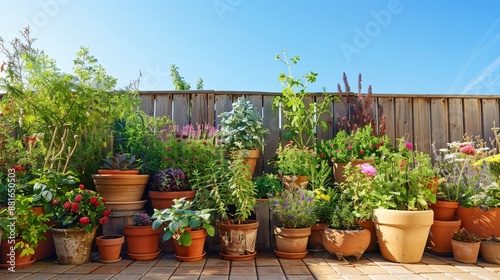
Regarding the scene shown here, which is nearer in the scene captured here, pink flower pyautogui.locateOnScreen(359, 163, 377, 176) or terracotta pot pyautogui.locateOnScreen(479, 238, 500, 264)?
terracotta pot pyautogui.locateOnScreen(479, 238, 500, 264)

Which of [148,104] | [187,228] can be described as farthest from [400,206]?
[148,104]

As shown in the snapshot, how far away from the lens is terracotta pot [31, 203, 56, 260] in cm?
339

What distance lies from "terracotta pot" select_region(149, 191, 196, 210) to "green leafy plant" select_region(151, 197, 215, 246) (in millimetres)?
328

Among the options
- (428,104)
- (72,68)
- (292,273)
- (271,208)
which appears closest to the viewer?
(292,273)

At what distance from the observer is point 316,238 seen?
376 centimetres

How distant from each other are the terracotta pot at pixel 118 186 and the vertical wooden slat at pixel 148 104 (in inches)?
49.7

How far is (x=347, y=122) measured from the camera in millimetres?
4742

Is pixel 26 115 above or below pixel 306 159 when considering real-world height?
above

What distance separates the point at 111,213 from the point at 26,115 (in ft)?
4.33

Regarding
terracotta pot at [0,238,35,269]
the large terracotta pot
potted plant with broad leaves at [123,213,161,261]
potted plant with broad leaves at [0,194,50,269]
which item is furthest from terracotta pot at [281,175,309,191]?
terracotta pot at [0,238,35,269]

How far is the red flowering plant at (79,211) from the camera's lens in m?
3.22

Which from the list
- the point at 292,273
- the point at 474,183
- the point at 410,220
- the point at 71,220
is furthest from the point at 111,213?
the point at 474,183

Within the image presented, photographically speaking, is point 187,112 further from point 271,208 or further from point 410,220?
point 410,220

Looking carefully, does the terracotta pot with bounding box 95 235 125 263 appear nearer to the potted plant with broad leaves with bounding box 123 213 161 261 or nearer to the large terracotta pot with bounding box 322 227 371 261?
the potted plant with broad leaves with bounding box 123 213 161 261
